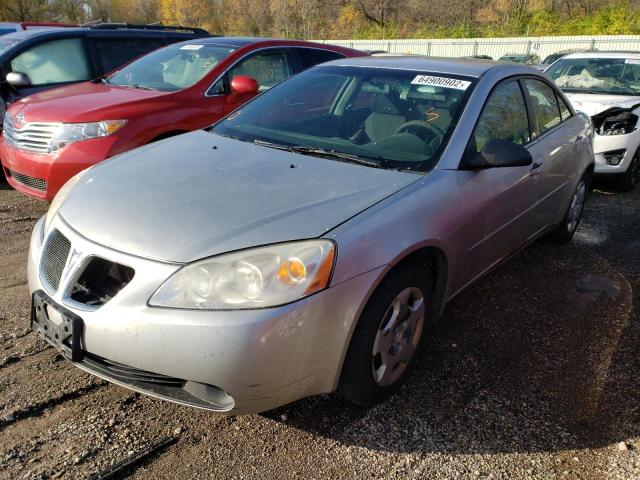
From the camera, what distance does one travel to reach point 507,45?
32.6 m

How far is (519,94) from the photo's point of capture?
3.66 metres

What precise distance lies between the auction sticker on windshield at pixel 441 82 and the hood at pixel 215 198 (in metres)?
0.89

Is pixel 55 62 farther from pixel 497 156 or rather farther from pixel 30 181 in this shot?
pixel 497 156

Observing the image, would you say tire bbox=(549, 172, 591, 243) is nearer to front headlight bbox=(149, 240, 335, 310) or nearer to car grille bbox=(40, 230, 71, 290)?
front headlight bbox=(149, 240, 335, 310)

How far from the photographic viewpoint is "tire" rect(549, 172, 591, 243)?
4637mm

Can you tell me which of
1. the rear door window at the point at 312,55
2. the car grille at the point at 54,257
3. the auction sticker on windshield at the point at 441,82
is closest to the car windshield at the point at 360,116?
the auction sticker on windshield at the point at 441,82

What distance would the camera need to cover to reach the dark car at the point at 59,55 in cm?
612

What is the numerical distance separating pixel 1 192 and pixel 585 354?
5.74m

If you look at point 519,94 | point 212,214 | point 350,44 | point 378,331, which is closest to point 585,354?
point 378,331

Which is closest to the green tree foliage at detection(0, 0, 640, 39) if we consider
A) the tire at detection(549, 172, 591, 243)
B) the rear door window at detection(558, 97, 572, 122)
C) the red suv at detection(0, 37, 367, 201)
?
the red suv at detection(0, 37, 367, 201)

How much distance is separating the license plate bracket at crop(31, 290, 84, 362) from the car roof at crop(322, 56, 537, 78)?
2.48 meters

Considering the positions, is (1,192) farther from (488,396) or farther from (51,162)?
(488,396)

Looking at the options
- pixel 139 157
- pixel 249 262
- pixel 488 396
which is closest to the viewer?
pixel 249 262

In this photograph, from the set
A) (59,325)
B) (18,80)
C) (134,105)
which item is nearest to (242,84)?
(134,105)
